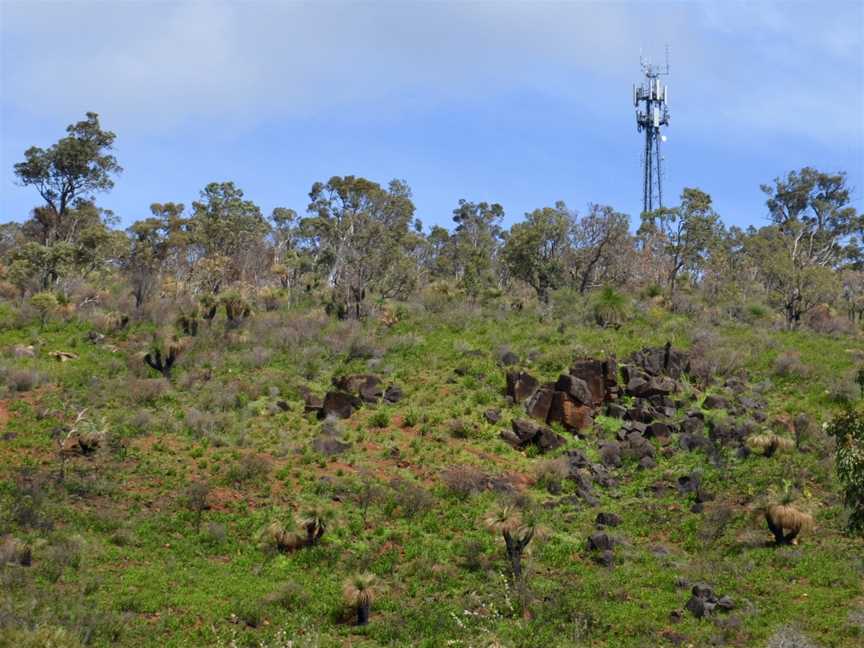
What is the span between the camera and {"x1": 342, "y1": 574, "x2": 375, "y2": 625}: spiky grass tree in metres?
19.0

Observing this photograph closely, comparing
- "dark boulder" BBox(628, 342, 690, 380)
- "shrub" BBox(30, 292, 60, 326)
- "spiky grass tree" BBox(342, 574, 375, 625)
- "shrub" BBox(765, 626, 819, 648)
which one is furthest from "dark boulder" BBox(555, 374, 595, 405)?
"shrub" BBox(30, 292, 60, 326)

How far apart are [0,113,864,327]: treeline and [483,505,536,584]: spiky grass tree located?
24.8m

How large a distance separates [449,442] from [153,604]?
1304 cm

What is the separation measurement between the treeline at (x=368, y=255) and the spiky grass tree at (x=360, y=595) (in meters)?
25.2

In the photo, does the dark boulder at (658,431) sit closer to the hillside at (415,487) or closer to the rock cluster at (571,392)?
the hillside at (415,487)

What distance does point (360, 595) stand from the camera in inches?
747

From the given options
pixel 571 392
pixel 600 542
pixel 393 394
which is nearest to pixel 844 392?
pixel 571 392

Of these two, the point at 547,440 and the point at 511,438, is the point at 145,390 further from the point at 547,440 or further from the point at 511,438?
the point at 547,440

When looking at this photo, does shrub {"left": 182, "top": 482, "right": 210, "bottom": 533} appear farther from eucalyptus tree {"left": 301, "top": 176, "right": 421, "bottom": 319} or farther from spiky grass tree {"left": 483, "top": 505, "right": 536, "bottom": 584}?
eucalyptus tree {"left": 301, "top": 176, "right": 421, "bottom": 319}

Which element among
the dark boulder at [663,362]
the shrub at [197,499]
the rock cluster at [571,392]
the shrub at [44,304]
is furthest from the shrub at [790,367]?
the shrub at [44,304]

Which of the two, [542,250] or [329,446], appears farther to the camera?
[542,250]

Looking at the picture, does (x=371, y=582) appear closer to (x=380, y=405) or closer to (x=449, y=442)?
(x=449, y=442)

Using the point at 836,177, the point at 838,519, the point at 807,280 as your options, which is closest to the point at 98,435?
the point at 838,519

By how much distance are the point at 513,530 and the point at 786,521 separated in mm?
7168
